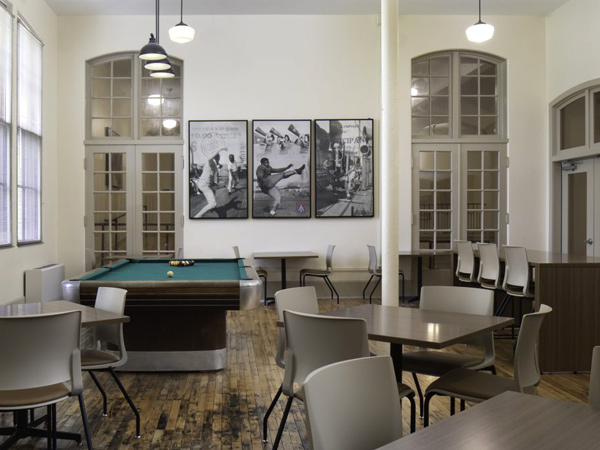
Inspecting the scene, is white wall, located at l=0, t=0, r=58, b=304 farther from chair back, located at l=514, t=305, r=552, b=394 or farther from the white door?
the white door

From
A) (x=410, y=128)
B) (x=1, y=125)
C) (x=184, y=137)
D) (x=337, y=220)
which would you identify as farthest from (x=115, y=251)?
(x=410, y=128)

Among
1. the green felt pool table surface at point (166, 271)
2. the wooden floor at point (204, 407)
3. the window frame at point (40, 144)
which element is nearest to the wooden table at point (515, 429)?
the wooden floor at point (204, 407)

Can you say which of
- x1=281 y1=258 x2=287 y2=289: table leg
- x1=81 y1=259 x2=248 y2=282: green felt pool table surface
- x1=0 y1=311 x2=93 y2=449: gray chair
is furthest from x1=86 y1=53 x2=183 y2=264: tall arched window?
x1=0 y1=311 x2=93 y2=449: gray chair

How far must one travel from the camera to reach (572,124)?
9.39m

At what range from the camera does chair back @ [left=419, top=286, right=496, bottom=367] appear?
3695mm

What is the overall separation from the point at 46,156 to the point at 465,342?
765 cm

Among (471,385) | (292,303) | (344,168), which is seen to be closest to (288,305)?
(292,303)

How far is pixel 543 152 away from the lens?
10.0 meters

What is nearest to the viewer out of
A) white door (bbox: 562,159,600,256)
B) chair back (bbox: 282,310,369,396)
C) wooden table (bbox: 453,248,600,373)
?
chair back (bbox: 282,310,369,396)

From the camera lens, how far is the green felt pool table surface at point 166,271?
16.8 ft

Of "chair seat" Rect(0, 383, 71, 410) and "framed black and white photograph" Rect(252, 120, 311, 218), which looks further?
"framed black and white photograph" Rect(252, 120, 311, 218)

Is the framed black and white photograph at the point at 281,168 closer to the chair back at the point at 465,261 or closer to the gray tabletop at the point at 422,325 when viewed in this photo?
the chair back at the point at 465,261

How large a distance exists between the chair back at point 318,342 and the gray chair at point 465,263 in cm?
474

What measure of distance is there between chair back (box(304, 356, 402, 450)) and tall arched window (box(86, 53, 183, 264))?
8209 millimetres
